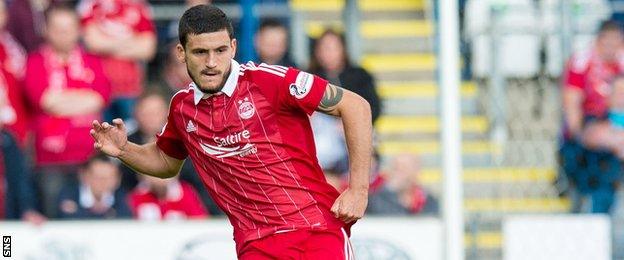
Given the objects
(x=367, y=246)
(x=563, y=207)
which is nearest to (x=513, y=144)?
(x=563, y=207)

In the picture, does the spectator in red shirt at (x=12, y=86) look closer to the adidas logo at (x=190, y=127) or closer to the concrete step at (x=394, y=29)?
the concrete step at (x=394, y=29)

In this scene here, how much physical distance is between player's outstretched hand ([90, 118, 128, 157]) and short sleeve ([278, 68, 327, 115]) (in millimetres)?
804

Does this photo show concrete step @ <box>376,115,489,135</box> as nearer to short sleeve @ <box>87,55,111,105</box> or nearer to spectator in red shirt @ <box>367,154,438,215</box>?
spectator in red shirt @ <box>367,154,438,215</box>

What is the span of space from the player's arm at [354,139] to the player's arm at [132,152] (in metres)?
0.93

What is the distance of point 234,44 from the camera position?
5.96m

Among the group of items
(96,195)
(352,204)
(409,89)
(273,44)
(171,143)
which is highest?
(273,44)

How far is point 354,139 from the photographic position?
19.6 ft

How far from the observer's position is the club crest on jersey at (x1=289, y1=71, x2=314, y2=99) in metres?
5.94

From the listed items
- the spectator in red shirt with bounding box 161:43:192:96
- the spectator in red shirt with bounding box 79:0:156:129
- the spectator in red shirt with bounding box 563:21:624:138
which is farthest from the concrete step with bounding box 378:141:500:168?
the spectator in red shirt with bounding box 79:0:156:129

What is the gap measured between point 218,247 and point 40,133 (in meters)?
1.68

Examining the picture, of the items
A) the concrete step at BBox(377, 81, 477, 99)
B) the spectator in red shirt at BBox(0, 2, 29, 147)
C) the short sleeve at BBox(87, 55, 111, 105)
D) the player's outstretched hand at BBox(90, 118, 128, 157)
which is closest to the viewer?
the player's outstretched hand at BBox(90, 118, 128, 157)

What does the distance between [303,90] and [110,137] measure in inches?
37.8

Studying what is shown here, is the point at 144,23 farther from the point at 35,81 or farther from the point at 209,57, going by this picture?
the point at 209,57

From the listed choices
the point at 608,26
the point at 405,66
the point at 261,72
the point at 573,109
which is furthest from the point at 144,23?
the point at 261,72
